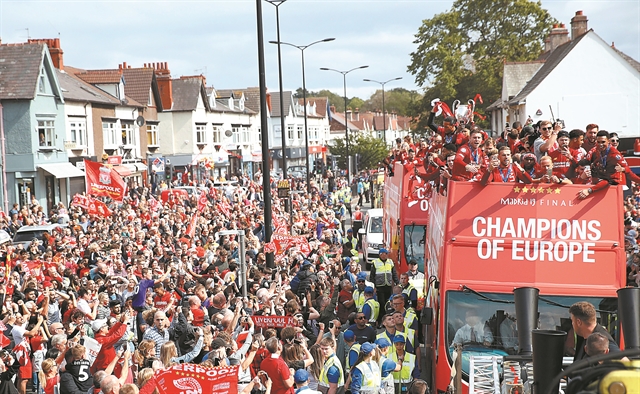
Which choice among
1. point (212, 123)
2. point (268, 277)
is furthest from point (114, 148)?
point (268, 277)

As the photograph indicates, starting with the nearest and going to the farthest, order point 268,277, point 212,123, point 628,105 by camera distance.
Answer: point 268,277, point 628,105, point 212,123

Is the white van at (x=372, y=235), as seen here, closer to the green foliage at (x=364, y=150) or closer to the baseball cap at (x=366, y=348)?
the baseball cap at (x=366, y=348)

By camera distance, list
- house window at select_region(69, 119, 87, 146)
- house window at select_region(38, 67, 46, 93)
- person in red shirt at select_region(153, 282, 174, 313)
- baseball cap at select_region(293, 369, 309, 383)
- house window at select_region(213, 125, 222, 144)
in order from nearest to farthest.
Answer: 1. baseball cap at select_region(293, 369, 309, 383)
2. person in red shirt at select_region(153, 282, 174, 313)
3. house window at select_region(38, 67, 46, 93)
4. house window at select_region(69, 119, 87, 146)
5. house window at select_region(213, 125, 222, 144)

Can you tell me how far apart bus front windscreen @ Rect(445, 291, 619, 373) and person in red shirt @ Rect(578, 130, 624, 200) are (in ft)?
4.25

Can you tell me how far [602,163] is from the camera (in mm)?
10078

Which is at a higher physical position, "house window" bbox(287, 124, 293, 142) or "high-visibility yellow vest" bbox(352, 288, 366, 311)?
"house window" bbox(287, 124, 293, 142)

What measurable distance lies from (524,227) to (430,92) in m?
49.7

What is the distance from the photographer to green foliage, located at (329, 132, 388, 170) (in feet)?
248

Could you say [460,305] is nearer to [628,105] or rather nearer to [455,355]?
[455,355]

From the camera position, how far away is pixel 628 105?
43938 mm

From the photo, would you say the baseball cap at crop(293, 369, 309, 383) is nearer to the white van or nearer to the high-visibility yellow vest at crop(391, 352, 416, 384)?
the high-visibility yellow vest at crop(391, 352, 416, 384)

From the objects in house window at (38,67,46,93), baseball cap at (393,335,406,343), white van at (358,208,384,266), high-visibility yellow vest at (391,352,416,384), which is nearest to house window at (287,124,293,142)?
house window at (38,67,46,93)

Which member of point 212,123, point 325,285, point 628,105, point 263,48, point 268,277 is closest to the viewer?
point 325,285

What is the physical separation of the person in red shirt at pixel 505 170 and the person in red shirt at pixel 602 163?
31.7 inches
